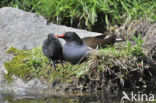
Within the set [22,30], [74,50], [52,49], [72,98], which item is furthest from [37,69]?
[22,30]

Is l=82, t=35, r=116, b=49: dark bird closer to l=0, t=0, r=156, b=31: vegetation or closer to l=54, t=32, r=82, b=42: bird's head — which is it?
l=54, t=32, r=82, b=42: bird's head

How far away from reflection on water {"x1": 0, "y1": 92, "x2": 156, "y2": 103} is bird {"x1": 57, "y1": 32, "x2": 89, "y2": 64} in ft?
2.28

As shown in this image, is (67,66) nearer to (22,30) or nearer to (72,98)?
(72,98)

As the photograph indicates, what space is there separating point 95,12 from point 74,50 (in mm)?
2119

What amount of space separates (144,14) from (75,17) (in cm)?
163

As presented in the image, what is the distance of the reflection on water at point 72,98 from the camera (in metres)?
4.85

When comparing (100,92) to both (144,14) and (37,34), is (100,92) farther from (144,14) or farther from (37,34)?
(144,14)

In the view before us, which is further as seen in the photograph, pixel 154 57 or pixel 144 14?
pixel 144 14

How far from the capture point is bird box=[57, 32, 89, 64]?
5.53 meters

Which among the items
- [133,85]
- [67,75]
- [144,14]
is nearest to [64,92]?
[67,75]

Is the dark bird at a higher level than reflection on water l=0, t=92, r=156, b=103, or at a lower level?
higher

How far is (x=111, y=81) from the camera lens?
531 centimetres

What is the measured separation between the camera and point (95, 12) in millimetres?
7465

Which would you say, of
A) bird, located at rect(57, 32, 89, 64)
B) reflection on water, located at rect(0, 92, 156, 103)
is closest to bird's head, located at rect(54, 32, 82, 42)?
bird, located at rect(57, 32, 89, 64)
